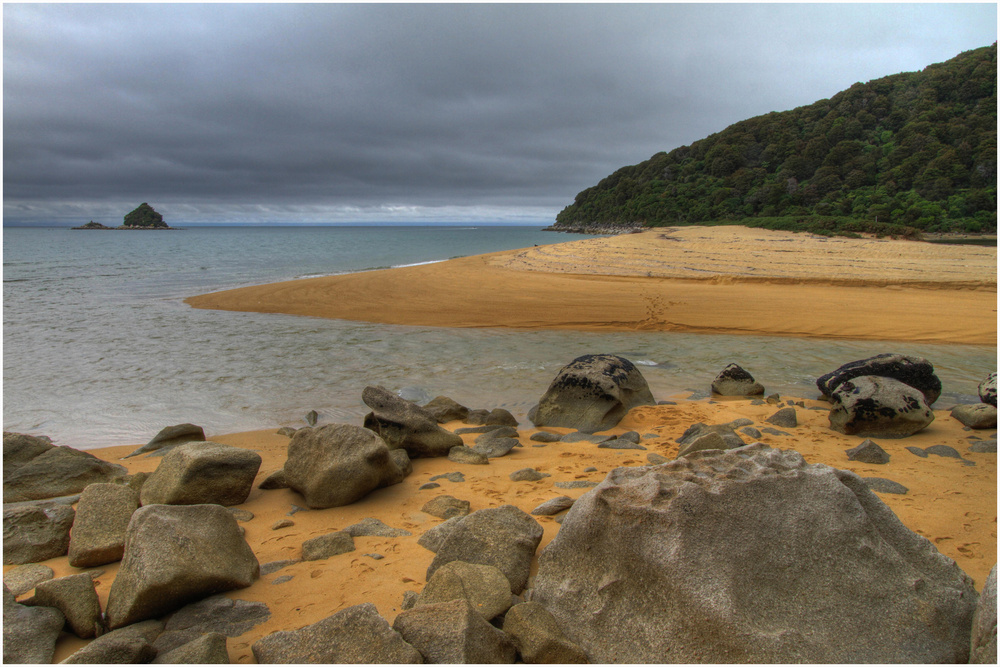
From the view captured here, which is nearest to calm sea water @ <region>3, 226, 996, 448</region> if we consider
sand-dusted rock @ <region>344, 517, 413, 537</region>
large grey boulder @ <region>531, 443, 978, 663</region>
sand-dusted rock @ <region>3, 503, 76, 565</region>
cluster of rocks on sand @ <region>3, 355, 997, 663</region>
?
sand-dusted rock @ <region>3, 503, 76, 565</region>

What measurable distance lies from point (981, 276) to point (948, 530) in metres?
17.9

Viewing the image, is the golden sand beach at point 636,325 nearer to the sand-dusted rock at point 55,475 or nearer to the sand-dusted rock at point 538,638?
the sand-dusted rock at point 55,475

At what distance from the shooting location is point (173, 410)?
23.0 ft

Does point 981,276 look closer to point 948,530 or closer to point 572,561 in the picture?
point 948,530

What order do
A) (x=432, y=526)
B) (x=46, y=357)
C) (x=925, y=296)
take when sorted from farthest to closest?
(x=925, y=296) → (x=46, y=357) → (x=432, y=526)

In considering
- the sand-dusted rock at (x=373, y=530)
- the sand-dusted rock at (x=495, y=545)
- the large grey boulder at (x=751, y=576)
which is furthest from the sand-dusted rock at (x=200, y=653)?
the large grey boulder at (x=751, y=576)

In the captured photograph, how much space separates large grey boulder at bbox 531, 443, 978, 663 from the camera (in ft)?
7.45

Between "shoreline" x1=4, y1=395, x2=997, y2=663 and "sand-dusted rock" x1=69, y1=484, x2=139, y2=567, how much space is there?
10cm

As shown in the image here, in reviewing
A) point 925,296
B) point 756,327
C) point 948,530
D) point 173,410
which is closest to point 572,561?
point 948,530

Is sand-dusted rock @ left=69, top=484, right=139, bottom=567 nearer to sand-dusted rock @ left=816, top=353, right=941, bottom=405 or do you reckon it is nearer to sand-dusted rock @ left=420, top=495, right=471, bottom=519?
sand-dusted rock @ left=420, top=495, right=471, bottom=519

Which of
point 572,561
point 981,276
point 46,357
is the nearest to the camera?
point 572,561

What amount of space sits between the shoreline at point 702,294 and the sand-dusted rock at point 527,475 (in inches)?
299

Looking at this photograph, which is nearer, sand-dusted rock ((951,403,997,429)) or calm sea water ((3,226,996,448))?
sand-dusted rock ((951,403,997,429))

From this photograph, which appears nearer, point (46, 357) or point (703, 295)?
point (46, 357)
